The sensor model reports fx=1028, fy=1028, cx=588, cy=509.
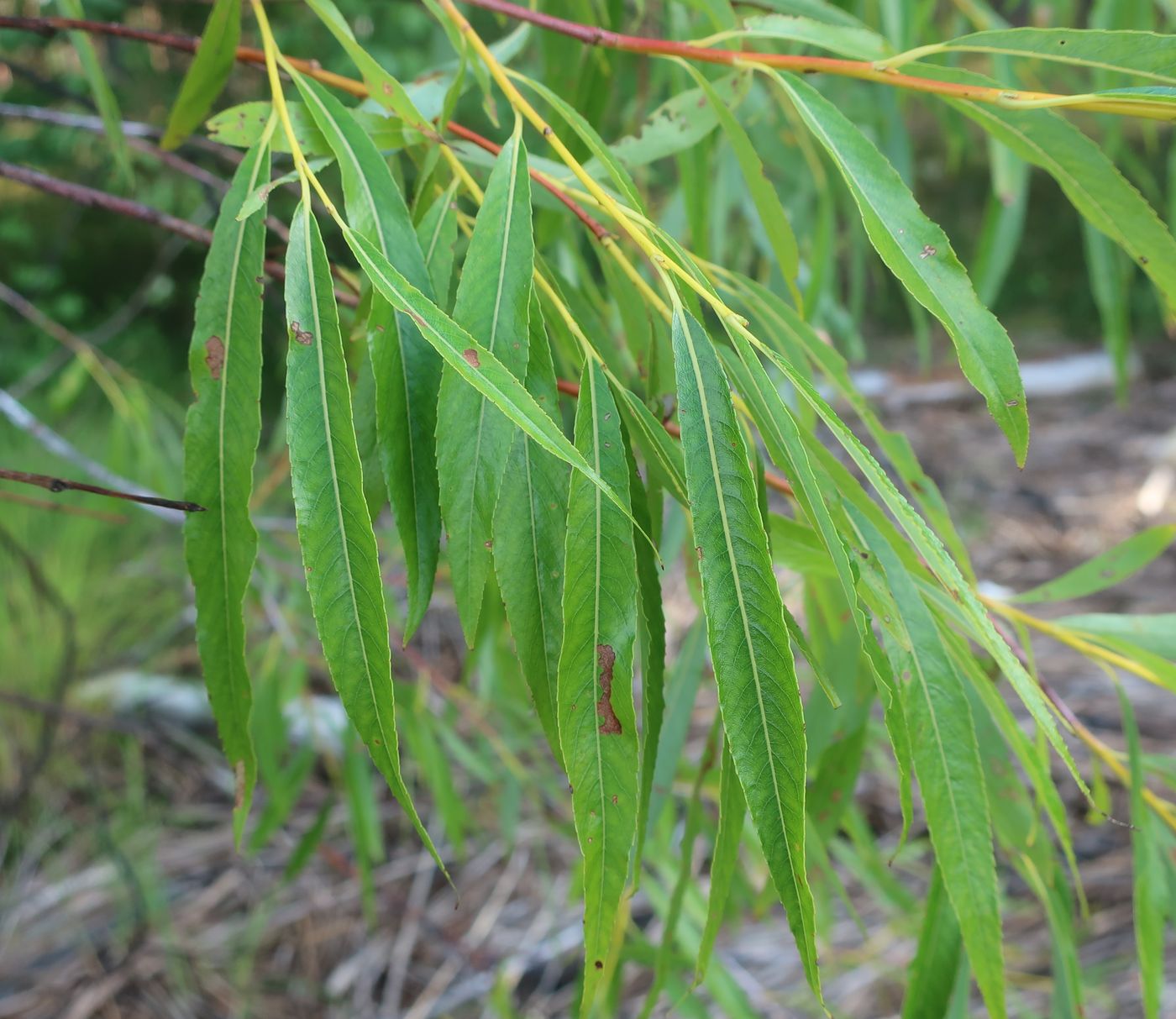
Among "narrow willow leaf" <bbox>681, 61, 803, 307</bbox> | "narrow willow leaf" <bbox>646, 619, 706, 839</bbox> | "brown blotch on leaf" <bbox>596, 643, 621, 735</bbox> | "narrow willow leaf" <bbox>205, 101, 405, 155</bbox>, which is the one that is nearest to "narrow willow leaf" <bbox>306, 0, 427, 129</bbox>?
"narrow willow leaf" <bbox>205, 101, 405, 155</bbox>

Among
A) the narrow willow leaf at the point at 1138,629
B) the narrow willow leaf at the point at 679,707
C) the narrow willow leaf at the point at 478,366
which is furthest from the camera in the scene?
the narrow willow leaf at the point at 679,707

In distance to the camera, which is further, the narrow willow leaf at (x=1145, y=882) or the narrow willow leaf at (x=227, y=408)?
the narrow willow leaf at (x=1145, y=882)

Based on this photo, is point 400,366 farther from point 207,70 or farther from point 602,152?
point 207,70

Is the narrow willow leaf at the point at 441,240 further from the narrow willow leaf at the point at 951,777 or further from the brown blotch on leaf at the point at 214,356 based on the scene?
the narrow willow leaf at the point at 951,777

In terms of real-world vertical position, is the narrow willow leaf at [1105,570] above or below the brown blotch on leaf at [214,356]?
below

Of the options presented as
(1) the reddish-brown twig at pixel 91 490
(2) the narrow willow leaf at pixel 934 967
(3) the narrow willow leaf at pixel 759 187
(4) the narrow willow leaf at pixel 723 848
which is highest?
(3) the narrow willow leaf at pixel 759 187

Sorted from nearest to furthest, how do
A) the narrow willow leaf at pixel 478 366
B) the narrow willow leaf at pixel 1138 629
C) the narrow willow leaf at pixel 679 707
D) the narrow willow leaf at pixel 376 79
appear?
the narrow willow leaf at pixel 478 366 < the narrow willow leaf at pixel 376 79 < the narrow willow leaf at pixel 1138 629 < the narrow willow leaf at pixel 679 707

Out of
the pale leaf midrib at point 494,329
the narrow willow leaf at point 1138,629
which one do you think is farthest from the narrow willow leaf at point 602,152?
the narrow willow leaf at point 1138,629
